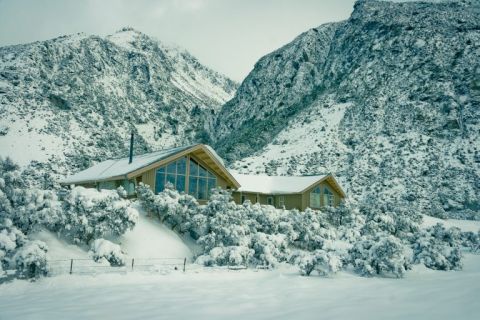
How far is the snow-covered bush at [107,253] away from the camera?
16117mm

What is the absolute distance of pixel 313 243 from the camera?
25141mm

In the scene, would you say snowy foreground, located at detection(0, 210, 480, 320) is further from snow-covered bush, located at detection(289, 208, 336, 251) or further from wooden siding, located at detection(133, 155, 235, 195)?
wooden siding, located at detection(133, 155, 235, 195)

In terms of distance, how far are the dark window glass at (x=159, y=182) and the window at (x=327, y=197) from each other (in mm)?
17966

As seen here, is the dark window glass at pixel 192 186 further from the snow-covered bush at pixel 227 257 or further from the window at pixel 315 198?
the window at pixel 315 198

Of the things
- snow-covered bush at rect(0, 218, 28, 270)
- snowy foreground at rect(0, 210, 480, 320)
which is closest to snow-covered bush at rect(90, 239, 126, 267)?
snowy foreground at rect(0, 210, 480, 320)

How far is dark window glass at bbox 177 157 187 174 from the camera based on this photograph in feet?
90.2

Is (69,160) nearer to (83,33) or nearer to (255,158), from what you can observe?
(255,158)

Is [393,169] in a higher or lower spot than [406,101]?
lower

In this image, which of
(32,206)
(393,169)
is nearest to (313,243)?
(32,206)

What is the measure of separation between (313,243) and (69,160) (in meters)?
66.1

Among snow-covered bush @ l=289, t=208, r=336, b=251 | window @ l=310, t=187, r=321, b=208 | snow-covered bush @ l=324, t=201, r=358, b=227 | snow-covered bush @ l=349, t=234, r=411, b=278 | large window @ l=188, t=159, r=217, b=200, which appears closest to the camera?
snow-covered bush @ l=349, t=234, r=411, b=278

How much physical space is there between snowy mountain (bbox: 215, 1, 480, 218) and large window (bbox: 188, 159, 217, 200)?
67.2ft

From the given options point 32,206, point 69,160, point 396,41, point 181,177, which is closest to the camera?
point 32,206

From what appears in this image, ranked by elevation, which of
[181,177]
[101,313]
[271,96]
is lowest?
[101,313]
